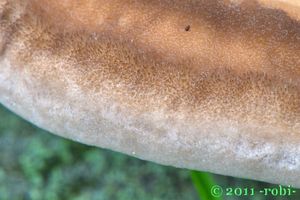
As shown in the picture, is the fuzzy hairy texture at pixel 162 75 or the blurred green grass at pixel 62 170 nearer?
the fuzzy hairy texture at pixel 162 75

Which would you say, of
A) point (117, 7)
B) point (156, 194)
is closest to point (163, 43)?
point (117, 7)

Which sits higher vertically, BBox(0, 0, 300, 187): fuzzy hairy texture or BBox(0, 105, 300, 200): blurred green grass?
BBox(0, 0, 300, 187): fuzzy hairy texture

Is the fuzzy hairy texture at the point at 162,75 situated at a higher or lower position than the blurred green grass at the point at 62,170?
higher

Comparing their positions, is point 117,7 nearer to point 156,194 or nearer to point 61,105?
point 61,105

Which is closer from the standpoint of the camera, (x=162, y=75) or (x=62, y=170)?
(x=162, y=75)
